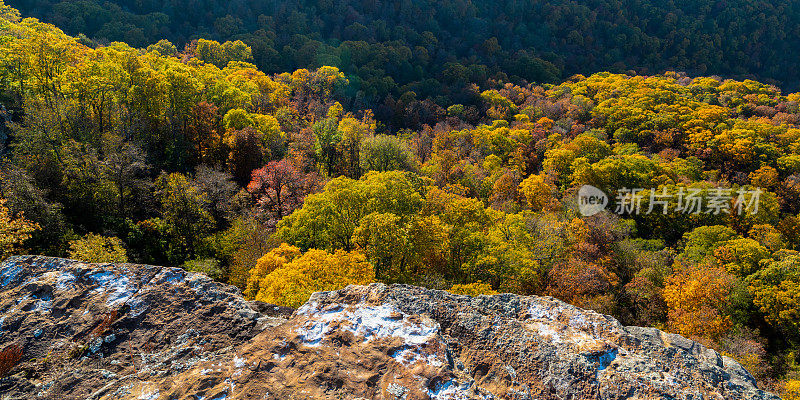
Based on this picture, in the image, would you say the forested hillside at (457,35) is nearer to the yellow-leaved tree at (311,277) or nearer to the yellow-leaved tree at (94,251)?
the yellow-leaved tree at (94,251)

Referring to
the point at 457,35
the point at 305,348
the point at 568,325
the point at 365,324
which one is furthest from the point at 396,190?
the point at 457,35

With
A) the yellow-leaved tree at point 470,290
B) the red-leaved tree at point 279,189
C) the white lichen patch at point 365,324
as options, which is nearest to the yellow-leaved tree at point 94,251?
the red-leaved tree at point 279,189

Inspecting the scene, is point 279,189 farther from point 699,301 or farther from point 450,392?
point 699,301

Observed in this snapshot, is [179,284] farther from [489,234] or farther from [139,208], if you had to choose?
[139,208]

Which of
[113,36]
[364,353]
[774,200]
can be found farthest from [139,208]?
[113,36]

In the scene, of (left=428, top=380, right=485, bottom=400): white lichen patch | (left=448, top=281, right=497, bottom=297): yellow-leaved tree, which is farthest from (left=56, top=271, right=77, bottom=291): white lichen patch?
(left=448, top=281, right=497, bottom=297): yellow-leaved tree

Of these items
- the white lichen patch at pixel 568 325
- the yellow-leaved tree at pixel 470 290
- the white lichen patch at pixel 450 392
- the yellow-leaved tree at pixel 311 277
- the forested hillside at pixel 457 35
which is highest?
the forested hillside at pixel 457 35
